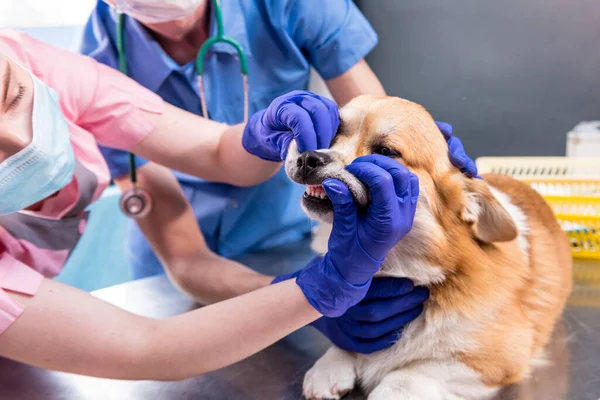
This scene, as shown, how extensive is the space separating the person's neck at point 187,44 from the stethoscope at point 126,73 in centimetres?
8

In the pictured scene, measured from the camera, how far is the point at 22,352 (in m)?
0.86

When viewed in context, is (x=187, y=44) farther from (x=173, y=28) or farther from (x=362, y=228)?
(x=362, y=228)

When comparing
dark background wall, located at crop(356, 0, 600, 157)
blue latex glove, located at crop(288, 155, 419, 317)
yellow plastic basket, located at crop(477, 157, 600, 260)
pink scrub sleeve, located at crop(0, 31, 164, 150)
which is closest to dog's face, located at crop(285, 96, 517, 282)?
blue latex glove, located at crop(288, 155, 419, 317)

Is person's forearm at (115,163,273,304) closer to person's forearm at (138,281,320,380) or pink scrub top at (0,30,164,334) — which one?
pink scrub top at (0,30,164,334)

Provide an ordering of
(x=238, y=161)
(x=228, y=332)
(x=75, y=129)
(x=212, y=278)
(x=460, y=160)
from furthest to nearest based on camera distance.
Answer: (x=212, y=278)
(x=238, y=161)
(x=75, y=129)
(x=460, y=160)
(x=228, y=332)

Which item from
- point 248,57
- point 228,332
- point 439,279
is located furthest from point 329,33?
point 228,332

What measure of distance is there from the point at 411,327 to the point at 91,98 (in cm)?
79

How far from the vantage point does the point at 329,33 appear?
4.80ft

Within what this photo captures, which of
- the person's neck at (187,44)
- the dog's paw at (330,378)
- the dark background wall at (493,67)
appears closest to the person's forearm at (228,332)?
the dog's paw at (330,378)

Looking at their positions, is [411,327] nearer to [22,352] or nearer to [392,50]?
[22,352]

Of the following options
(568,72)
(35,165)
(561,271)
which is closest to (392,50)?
(568,72)

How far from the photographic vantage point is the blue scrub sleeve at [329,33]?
1435mm

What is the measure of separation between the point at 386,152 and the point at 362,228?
213mm

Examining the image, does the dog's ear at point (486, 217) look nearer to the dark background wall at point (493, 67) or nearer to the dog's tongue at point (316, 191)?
the dog's tongue at point (316, 191)
